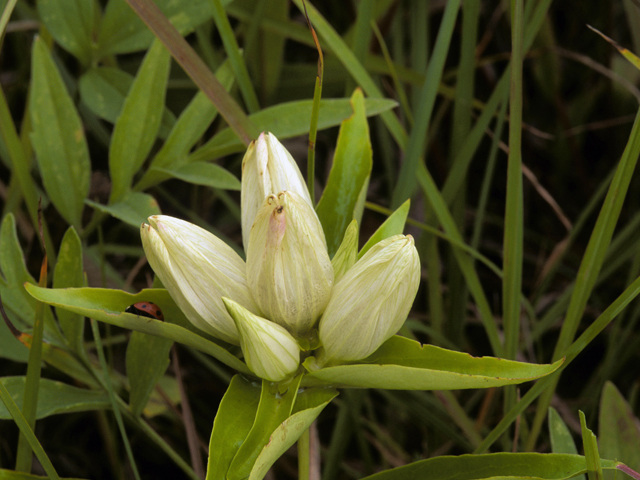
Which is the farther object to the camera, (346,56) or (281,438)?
(346,56)

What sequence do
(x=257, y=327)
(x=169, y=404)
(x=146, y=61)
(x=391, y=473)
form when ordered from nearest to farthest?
(x=257, y=327) → (x=391, y=473) → (x=146, y=61) → (x=169, y=404)

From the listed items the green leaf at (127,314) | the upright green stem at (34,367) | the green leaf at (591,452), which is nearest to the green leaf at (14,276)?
the upright green stem at (34,367)

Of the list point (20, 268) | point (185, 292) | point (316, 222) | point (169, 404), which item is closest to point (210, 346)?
point (185, 292)

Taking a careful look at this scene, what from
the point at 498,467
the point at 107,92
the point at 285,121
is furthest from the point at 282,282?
the point at 107,92

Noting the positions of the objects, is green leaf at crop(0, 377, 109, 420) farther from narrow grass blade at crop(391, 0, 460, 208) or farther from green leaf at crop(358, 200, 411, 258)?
narrow grass blade at crop(391, 0, 460, 208)

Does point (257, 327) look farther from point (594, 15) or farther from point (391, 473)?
point (594, 15)

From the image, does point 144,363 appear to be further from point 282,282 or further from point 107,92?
point 107,92
